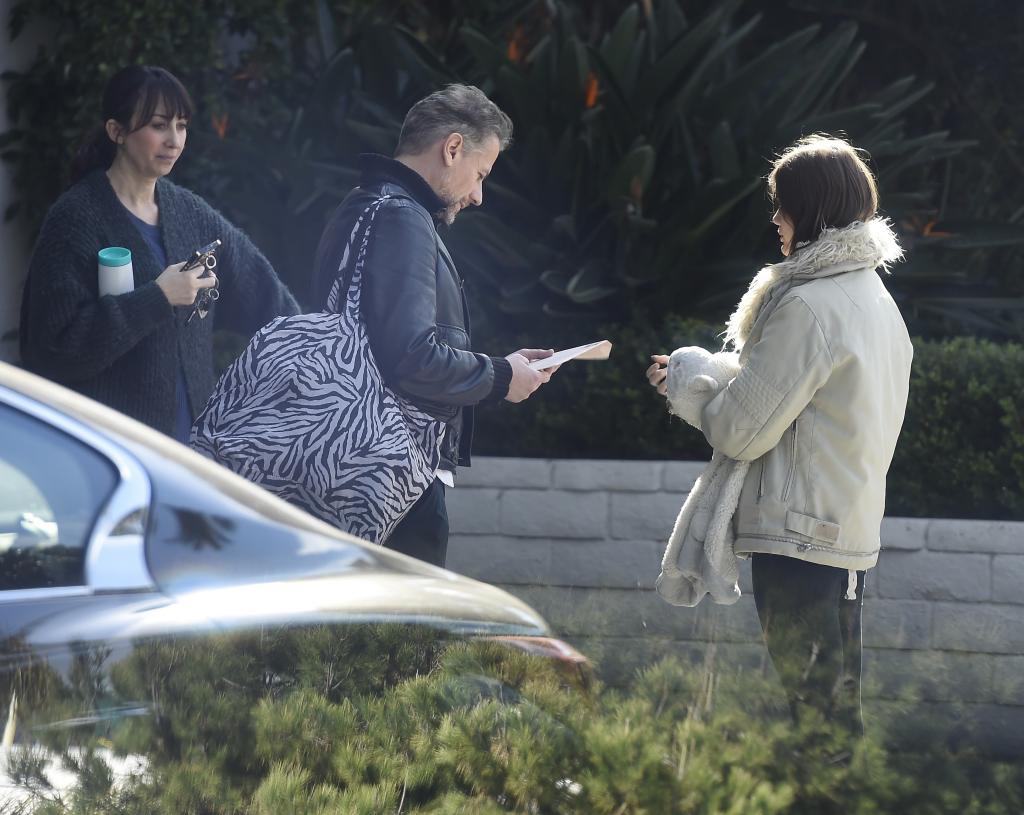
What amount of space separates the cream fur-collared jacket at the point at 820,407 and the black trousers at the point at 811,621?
0.19 feet

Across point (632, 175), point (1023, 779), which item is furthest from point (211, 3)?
point (1023, 779)

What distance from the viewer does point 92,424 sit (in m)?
2.33

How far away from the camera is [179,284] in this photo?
3719mm

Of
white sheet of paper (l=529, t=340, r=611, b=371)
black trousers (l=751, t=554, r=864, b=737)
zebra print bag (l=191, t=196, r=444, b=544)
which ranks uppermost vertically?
white sheet of paper (l=529, t=340, r=611, b=371)

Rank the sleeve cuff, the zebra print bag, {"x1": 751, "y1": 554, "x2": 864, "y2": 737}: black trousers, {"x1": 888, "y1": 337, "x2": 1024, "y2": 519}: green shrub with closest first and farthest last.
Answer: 1. the zebra print bag
2. {"x1": 751, "y1": 554, "x2": 864, "y2": 737}: black trousers
3. the sleeve cuff
4. {"x1": 888, "y1": 337, "x2": 1024, "y2": 519}: green shrub

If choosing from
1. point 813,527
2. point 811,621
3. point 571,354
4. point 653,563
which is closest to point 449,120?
point 571,354

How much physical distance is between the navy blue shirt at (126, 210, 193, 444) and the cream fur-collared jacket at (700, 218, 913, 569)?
1.47 meters

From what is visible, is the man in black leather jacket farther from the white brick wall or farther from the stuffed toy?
the white brick wall

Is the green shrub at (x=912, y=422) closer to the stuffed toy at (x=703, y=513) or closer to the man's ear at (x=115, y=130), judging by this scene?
the stuffed toy at (x=703, y=513)

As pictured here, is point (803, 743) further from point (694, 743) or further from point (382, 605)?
point (382, 605)

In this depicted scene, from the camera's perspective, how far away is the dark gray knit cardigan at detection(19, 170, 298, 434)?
373 cm

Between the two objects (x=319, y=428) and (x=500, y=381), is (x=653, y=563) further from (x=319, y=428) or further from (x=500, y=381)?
(x=319, y=428)

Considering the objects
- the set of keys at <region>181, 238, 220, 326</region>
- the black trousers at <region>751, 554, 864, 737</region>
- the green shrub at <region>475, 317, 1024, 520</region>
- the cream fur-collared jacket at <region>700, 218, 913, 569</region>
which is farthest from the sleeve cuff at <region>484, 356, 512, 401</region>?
the green shrub at <region>475, 317, 1024, 520</region>

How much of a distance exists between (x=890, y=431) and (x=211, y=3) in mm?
4867
